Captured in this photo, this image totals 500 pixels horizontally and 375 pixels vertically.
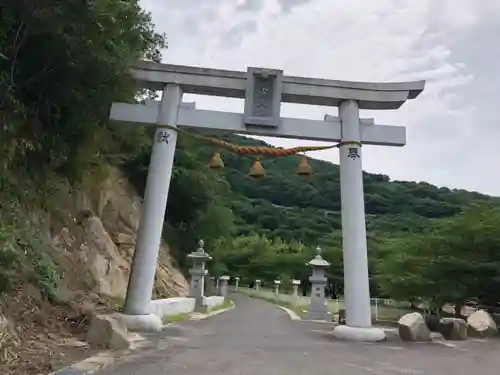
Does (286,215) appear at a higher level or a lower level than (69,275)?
higher

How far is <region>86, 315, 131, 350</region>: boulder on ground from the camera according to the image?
712 cm

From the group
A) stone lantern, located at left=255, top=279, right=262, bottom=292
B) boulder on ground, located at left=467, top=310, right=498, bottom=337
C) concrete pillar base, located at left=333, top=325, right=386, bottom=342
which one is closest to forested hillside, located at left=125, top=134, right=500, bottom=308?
stone lantern, located at left=255, top=279, right=262, bottom=292

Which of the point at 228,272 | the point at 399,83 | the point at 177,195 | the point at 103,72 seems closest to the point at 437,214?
the point at 228,272

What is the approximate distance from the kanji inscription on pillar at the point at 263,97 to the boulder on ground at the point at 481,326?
22.2 feet

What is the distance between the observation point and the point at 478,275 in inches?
561

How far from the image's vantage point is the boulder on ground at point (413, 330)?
10125mm

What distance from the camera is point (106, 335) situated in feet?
23.5

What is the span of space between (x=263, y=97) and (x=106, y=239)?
6.66m

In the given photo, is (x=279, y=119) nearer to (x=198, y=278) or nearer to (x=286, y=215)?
(x=198, y=278)

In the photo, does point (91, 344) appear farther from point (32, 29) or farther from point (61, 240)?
point (61, 240)

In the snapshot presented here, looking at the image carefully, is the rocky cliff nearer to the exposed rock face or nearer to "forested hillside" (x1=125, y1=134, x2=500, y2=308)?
the exposed rock face

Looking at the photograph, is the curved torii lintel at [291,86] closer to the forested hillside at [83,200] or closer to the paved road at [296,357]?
the forested hillside at [83,200]

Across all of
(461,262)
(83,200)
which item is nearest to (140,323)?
(83,200)

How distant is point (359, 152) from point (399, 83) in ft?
5.29
